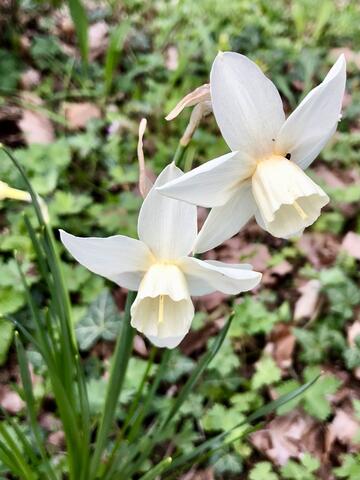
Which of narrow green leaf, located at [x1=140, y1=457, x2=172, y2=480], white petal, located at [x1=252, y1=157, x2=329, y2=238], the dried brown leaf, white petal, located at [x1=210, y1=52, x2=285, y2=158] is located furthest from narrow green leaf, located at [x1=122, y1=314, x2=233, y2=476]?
the dried brown leaf

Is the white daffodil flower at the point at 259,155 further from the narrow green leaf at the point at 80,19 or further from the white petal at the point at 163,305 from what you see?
the narrow green leaf at the point at 80,19

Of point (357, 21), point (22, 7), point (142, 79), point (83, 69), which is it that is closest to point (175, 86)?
point (142, 79)

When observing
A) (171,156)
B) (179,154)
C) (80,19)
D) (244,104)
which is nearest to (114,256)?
(179,154)

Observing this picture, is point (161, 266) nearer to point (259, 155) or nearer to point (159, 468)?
point (259, 155)

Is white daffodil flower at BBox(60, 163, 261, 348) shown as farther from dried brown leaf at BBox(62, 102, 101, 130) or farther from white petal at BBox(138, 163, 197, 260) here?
dried brown leaf at BBox(62, 102, 101, 130)

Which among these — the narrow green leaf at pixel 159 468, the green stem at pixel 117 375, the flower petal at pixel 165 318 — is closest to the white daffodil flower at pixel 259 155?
the flower petal at pixel 165 318

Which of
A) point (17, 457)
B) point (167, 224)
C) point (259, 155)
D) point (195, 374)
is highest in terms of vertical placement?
point (259, 155)

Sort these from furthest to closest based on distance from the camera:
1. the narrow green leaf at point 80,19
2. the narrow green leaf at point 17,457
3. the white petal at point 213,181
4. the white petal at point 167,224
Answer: the narrow green leaf at point 80,19, the narrow green leaf at point 17,457, the white petal at point 167,224, the white petal at point 213,181

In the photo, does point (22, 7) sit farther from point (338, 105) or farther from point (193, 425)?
point (338, 105)
